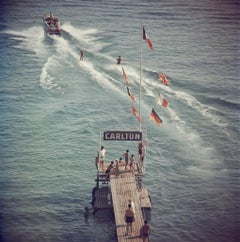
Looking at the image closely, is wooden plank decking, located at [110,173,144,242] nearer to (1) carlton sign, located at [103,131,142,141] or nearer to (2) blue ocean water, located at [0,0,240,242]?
(2) blue ocean water, located at [0,0,240,242]

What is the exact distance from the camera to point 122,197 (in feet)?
137

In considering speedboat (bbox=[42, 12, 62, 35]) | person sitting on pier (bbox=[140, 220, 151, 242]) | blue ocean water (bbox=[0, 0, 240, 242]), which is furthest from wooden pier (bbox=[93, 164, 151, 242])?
speedboat (bbox=[42, 12, 62, 35])

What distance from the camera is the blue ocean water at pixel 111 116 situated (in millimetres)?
45938

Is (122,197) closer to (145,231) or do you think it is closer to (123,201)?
(123,201)

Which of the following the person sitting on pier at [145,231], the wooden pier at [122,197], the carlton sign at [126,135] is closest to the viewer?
the person sitting on pier at [145,231]

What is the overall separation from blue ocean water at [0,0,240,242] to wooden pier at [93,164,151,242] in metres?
1.50

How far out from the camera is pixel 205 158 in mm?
55938

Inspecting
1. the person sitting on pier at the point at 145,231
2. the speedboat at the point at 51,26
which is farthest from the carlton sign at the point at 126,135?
the speedboat at the point at 51,26

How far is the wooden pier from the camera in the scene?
123 feet

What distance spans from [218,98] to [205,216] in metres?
27.5

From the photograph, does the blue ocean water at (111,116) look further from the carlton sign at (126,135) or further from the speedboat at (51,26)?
the carlton sign at (126,135)

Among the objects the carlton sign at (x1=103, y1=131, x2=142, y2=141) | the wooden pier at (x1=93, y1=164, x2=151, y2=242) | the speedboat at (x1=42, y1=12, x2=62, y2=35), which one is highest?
the speedboat at (x1=42, y1=12, x2=62, y2=35)

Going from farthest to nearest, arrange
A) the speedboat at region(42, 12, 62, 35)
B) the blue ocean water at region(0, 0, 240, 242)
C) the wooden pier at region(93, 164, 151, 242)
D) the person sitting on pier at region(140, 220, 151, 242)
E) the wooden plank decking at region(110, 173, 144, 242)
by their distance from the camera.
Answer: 1. the speedboat at region(42, 12, 62, 35)
2. the blue ocean water at region(0, 0, 240, 242)
3. the wooden pier at region(93, 164, 151, 242)
4. the wooden plank decking at region(110, 173, 144, 242)
5. the person sitting on pier at region(140, 220, 151, 242)

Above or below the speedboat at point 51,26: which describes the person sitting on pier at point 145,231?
below
